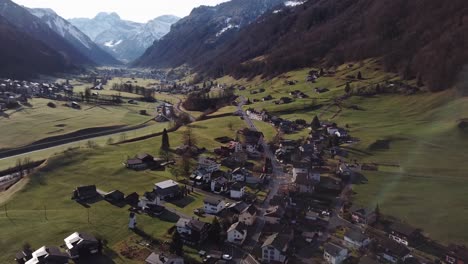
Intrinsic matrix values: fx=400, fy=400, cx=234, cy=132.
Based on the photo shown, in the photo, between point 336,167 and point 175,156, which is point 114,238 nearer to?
point 175,156

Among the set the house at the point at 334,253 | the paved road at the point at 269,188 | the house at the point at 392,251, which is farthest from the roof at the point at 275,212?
the house at the point at 392,251

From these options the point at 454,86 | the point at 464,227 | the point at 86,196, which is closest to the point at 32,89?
the point at 86,196

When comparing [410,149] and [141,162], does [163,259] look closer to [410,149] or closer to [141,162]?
[141,162]

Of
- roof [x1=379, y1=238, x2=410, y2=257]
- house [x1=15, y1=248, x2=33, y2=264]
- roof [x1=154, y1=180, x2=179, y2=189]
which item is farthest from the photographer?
roof [x1=154, y1=180, x2=179, y2=189]

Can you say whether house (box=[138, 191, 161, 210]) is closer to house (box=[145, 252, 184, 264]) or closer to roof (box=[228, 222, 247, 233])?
roof (box=[228, 222, 247, 233])

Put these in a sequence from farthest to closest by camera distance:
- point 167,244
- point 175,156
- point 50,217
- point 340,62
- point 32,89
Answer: point 32,89, point 340,62, point 175,156, point 50,217, point 167,244

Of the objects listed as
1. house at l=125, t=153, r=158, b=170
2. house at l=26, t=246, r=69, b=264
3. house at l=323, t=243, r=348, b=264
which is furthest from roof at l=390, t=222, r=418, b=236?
house at l=125, t=153, r=158, b=170

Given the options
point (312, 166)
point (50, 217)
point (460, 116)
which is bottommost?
point (50, 217)

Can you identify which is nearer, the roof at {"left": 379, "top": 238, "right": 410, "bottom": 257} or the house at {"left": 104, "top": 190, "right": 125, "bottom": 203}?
the roof at {"left": 379, "top": 238, "right": 410, "bottom": 257}
